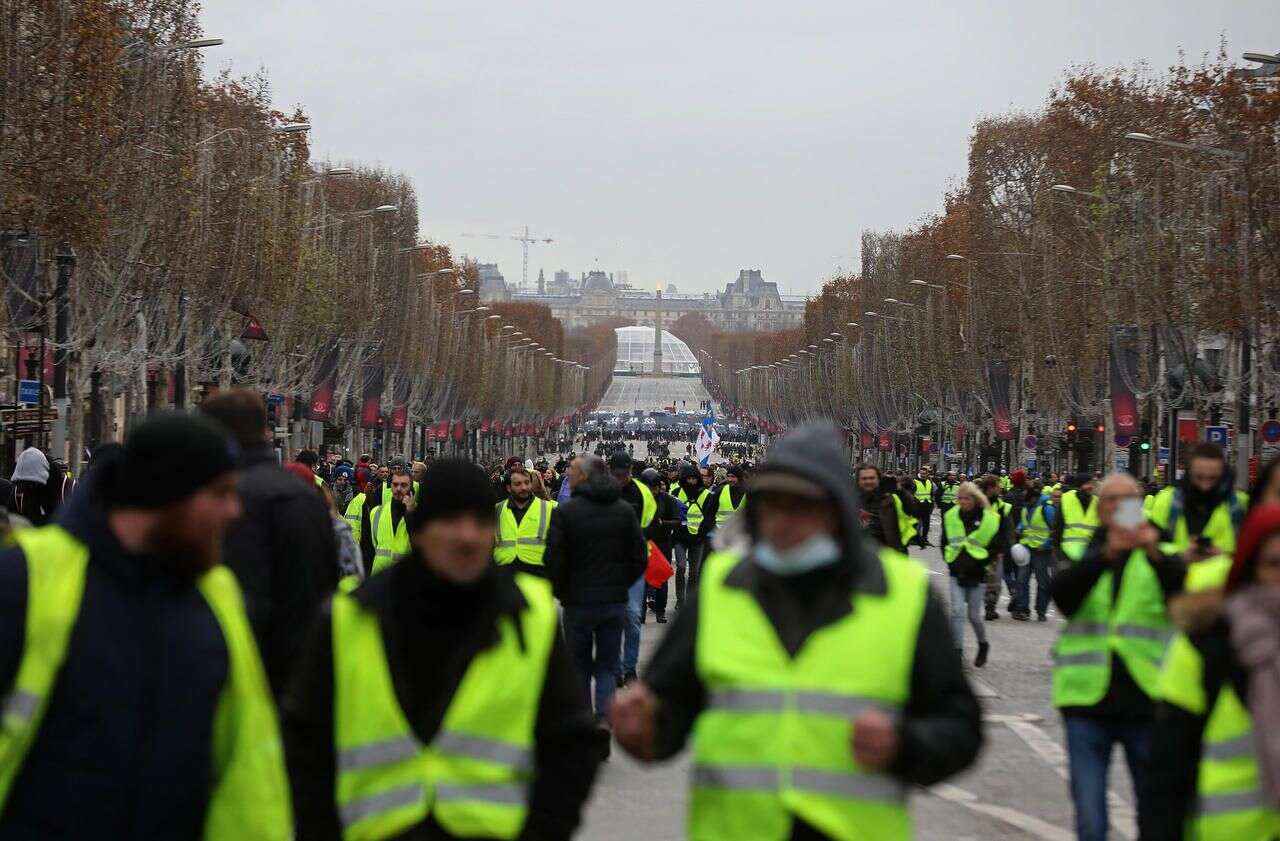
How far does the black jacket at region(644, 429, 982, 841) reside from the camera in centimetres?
468

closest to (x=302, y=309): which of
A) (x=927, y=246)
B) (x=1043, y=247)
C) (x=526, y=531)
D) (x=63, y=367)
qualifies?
(x=1043, y=247)

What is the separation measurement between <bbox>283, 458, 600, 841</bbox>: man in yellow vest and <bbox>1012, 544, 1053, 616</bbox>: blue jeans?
19057mm

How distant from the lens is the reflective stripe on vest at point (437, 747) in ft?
16.0

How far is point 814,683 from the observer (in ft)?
15.5

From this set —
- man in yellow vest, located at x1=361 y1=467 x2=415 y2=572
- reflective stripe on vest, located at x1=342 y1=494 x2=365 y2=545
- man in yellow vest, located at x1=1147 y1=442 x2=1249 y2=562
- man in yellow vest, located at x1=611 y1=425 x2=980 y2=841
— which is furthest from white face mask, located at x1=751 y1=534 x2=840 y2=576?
reflective stripe on vest, located at x1=342 y1=494 x2=365 y2=545

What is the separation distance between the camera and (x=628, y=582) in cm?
1323

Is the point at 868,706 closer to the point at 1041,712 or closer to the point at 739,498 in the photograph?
the point at 1041,712

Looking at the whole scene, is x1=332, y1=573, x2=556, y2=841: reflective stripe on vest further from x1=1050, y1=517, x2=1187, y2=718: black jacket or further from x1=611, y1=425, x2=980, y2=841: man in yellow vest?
x1=1050, y1=517, x2=1187, y2=718: black jacket

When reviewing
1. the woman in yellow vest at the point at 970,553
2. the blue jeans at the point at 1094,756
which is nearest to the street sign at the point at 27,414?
the woman in yellow vest at the point at 970,553

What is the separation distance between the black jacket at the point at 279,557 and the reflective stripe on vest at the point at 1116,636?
2.59 meters

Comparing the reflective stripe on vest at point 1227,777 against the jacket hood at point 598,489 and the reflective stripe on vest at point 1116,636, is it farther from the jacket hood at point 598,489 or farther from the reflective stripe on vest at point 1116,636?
the jacket hood at point 598,489

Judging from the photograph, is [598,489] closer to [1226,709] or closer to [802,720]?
[1226,709]

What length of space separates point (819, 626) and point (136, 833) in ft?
4.39

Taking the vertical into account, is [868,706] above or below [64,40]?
below
